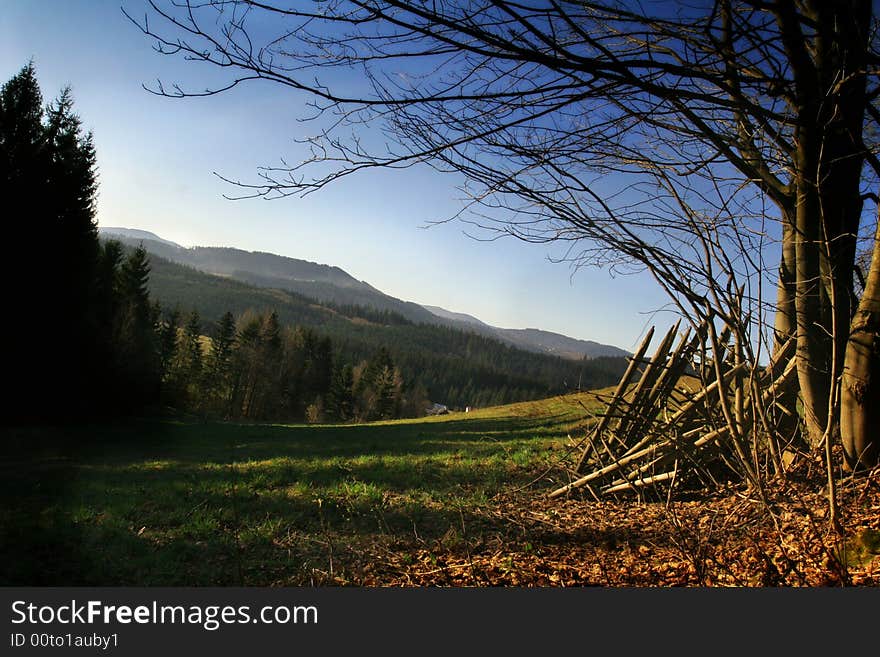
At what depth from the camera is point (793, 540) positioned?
112 inches

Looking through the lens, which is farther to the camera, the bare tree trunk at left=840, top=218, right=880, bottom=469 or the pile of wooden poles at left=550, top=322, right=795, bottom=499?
Answer: the pile of wooden poles at left=550, top=322, right=795, bottom=499

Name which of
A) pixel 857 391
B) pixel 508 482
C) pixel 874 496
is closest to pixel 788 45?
pixel 857 391

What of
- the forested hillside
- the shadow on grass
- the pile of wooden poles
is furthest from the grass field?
the forested hillside

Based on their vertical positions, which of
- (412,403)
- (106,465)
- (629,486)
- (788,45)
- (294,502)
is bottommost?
(412,403)

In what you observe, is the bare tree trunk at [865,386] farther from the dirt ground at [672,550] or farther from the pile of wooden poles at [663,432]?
the pile of wooden poles at [663,432]

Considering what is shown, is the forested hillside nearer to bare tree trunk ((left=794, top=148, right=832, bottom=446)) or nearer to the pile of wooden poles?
the pile of wooden poles

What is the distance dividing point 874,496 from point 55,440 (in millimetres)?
19002

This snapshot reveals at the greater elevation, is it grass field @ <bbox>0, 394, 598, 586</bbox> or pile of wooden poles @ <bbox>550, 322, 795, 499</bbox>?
pile of wooden poles @ <bbox>550, 322, 795, 499</bbox>

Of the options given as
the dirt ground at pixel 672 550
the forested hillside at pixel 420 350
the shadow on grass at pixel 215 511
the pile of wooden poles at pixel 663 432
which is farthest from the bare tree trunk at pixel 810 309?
the forested hillside at pixel 420 350

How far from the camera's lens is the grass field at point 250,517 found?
3.48 m

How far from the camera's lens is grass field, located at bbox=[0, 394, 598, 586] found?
348cm

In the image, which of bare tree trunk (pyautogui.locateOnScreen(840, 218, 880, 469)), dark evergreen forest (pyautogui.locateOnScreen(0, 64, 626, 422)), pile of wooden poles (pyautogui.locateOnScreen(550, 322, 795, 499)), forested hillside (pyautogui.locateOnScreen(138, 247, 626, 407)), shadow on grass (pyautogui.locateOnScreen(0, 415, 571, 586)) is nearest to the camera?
bare tree trunk (pyautogui.locateOnScreen(840, 218, 880, 469))

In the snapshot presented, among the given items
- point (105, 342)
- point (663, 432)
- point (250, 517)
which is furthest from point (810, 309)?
point (105, 342)

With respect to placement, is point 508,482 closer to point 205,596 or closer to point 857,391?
point 857,391
